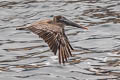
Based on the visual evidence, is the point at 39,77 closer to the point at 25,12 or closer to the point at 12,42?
the point at 12,42

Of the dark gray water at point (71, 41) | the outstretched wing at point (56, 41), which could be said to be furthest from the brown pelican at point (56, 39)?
the dark gray water at point (71, 41)

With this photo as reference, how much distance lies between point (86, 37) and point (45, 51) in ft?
5.71

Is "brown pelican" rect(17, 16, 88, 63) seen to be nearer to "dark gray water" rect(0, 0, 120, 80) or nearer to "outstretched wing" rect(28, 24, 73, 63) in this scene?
"outstretched wing" rect(28, 24, 73, 63)

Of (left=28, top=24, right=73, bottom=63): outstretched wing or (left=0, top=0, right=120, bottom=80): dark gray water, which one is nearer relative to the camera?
(left=28, top=24, right=73, bottom=63): outstretched wing

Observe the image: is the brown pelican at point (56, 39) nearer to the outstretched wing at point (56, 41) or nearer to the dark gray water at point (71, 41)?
the outstretched wing at point (56, 41)

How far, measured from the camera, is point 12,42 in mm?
13547

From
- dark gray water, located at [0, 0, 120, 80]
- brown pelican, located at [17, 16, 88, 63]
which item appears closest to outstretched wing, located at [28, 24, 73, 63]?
brown pelican, located at [17, 16, 88, 63]

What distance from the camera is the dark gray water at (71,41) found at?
11.1 metres

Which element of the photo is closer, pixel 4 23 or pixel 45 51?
pixel 45 51

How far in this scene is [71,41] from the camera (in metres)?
13.6

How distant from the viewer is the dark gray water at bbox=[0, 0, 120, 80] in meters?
11.1

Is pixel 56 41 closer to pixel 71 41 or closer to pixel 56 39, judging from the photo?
pixel 56 39

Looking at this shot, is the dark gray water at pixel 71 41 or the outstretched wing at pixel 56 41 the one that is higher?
the outstretched wing at pixel 56 41

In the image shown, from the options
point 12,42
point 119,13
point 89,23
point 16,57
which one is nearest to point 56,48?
point 16,57
